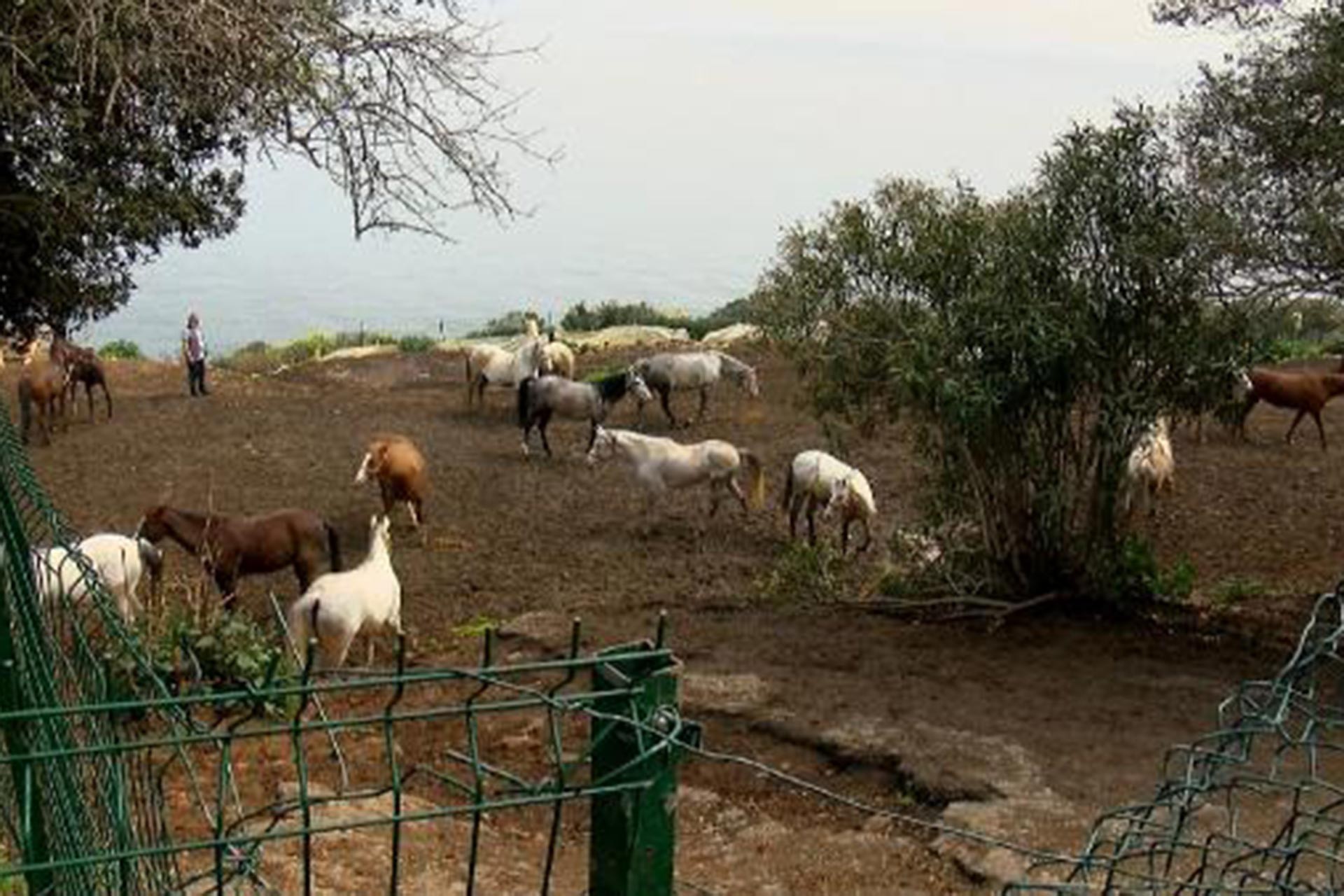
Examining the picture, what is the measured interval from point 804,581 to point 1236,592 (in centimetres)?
361

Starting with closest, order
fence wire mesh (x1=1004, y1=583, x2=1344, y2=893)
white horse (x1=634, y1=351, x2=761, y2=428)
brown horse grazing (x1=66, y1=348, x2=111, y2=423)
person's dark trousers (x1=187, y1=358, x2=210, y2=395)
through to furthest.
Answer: fence wire mesh (x1=1004, y1=583, x2=1344, y2=893)
brown horse grazing (x1=66, y1=348, x2=111, y2=423)
white horse (x1=634, y1=351, x2=761, y2=428)
person's dark trousers (x1=187, y1=358, x2=210, y2=395)

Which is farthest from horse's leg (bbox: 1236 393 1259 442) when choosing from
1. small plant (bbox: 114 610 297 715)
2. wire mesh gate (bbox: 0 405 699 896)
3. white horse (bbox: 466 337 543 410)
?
wire mesh gate (bbox: 0 405 699 896)

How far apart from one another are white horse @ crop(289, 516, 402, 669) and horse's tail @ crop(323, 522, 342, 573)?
1.50m

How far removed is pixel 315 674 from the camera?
2.52m

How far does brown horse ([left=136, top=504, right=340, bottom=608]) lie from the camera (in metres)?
13.1

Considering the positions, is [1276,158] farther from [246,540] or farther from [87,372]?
[87,372]

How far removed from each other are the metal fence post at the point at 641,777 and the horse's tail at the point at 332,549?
37.0 feet

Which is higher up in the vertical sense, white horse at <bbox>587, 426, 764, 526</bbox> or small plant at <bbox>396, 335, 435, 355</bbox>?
small plant at <bbox>396, 335, 435, 355</bbox>

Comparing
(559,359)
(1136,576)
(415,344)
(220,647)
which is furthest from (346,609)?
(415,344)

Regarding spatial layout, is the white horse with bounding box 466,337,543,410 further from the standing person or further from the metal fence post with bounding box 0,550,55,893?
the metal fence post with bounding box 0,550,55,893

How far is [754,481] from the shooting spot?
17.5 m

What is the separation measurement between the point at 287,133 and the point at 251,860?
675 centimetres

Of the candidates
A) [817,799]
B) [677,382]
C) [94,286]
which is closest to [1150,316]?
[817,799]

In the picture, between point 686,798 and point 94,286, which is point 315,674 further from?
point 94,286
